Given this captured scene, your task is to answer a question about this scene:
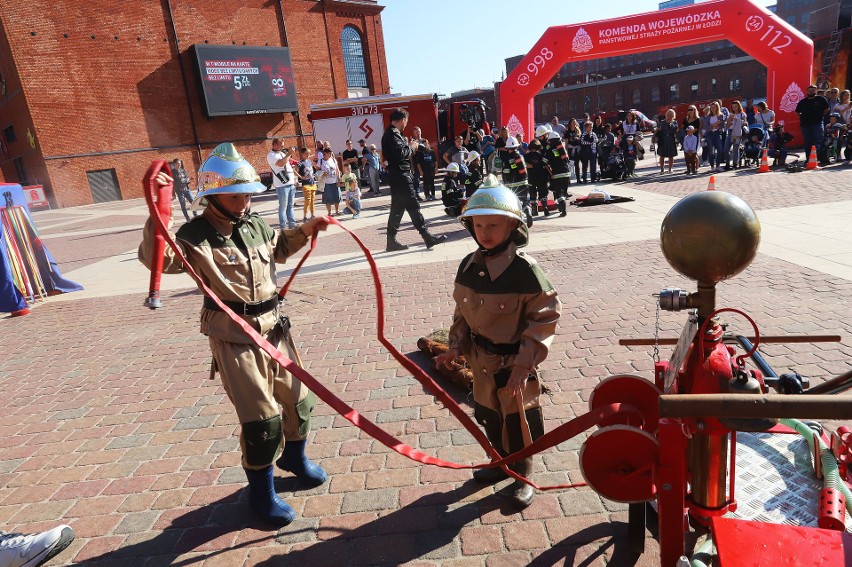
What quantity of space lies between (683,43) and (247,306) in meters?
19.2

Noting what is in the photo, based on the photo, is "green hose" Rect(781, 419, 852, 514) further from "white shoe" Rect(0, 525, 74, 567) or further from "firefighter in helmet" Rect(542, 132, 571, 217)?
"firefighter in helmet" Rect(542, 132, 571, 217)

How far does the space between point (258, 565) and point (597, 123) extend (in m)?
17.9

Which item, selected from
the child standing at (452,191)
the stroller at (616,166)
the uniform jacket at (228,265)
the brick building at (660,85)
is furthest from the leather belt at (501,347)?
the brick building at (660,85)

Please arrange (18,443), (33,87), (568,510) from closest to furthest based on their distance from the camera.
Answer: (568,510), (18,443), (33,87)

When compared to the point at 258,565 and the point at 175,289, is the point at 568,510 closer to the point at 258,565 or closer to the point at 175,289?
the point at 258,565

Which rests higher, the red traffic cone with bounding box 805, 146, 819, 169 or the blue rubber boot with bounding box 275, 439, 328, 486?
the red traffic cone with bounding box 805, 146, 819, 169

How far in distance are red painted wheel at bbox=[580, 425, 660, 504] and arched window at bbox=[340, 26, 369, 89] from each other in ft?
122

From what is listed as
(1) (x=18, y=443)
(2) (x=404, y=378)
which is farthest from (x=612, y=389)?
(1) (x=18, y=443)

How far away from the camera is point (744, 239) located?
5.84 feet

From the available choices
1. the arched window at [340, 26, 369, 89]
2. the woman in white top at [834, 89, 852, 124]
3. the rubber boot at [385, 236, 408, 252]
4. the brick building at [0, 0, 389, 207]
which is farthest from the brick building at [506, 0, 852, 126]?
the rubber boot at [385, 236, 408, 252]

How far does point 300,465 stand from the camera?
3.17 m

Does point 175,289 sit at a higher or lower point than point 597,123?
lower

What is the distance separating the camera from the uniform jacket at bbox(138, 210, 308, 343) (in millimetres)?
2588

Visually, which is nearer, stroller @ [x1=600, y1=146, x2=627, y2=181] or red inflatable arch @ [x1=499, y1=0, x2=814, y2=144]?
stroller @ [x1=600, y1=146, x2=627, y2=181]
